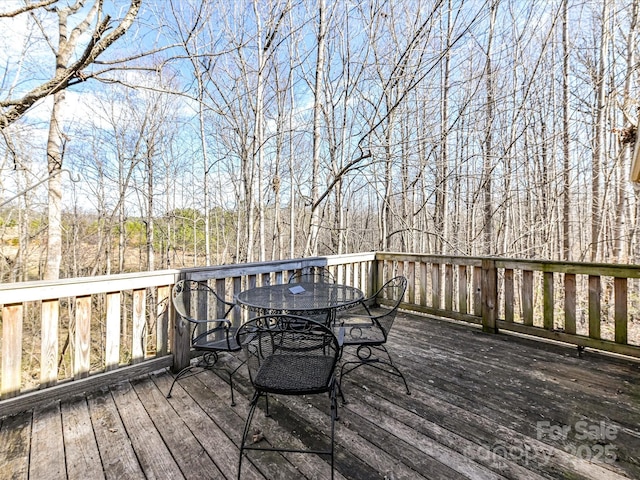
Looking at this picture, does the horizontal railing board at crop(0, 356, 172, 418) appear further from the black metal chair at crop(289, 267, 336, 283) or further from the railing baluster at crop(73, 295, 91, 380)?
the black metal chair at crop(289, 267, 336, 283)

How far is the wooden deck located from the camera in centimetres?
157

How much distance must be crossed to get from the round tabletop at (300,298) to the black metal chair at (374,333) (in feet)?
0.52

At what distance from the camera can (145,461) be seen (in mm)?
1629

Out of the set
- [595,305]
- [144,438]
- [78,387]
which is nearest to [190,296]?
[78,387]

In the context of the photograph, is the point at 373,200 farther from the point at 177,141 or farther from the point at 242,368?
the point at 242,368

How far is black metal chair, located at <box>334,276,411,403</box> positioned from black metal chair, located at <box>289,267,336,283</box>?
0.58 m

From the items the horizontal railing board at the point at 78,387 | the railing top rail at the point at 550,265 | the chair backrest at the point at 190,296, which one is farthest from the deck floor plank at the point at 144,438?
the railing top rail at the point at 550,265

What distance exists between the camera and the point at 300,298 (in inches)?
98.9

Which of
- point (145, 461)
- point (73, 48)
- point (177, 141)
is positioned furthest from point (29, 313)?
point (145, 461)

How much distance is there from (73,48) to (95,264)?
20.5 ft

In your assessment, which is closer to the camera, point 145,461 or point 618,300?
point 145,461

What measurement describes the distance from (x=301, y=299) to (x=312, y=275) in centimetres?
126

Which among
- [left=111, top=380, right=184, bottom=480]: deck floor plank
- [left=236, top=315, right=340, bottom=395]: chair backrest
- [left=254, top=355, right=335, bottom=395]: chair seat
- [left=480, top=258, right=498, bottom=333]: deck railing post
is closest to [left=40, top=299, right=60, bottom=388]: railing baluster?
[left=111, top=380, right=184, bottom=480]: deck floor plank

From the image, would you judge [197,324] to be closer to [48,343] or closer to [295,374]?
[48,343]
